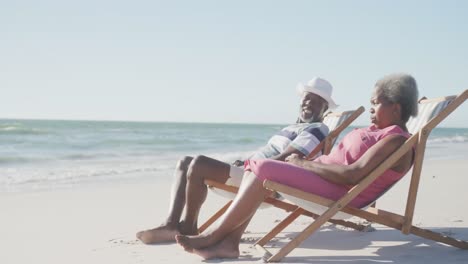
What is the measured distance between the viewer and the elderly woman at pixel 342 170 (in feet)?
9.98

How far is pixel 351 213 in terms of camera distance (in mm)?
3100

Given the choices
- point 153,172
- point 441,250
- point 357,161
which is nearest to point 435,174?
point 153,172

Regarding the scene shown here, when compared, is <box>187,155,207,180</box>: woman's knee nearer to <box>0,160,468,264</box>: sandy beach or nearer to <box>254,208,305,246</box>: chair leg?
<box>0,160,468,264</box>: sandy beach

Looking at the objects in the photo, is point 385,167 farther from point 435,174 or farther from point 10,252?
point 435,174

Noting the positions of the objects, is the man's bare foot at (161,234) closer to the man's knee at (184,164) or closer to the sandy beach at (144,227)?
the sandy beach at (144,227)

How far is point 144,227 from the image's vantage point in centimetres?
457

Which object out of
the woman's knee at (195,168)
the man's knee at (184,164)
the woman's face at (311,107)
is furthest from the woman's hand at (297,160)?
the woman's face at (311,107)

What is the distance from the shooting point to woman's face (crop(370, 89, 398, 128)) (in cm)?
321

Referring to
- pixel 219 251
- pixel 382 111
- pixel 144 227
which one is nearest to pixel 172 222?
pixel 219 251

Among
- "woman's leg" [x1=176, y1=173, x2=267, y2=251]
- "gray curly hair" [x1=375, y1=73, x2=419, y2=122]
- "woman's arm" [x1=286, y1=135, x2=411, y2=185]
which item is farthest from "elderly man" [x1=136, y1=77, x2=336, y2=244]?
"gray curly hair" [x1=375, y1=73, x2=419, y2=122]

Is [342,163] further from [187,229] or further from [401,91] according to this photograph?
[187,229]

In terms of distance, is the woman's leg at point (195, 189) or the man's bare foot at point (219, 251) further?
the woman's leg at point (195, 189)

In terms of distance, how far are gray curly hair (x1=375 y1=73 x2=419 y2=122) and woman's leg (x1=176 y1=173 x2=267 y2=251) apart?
88 cm

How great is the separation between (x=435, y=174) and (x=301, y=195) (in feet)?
19.9
